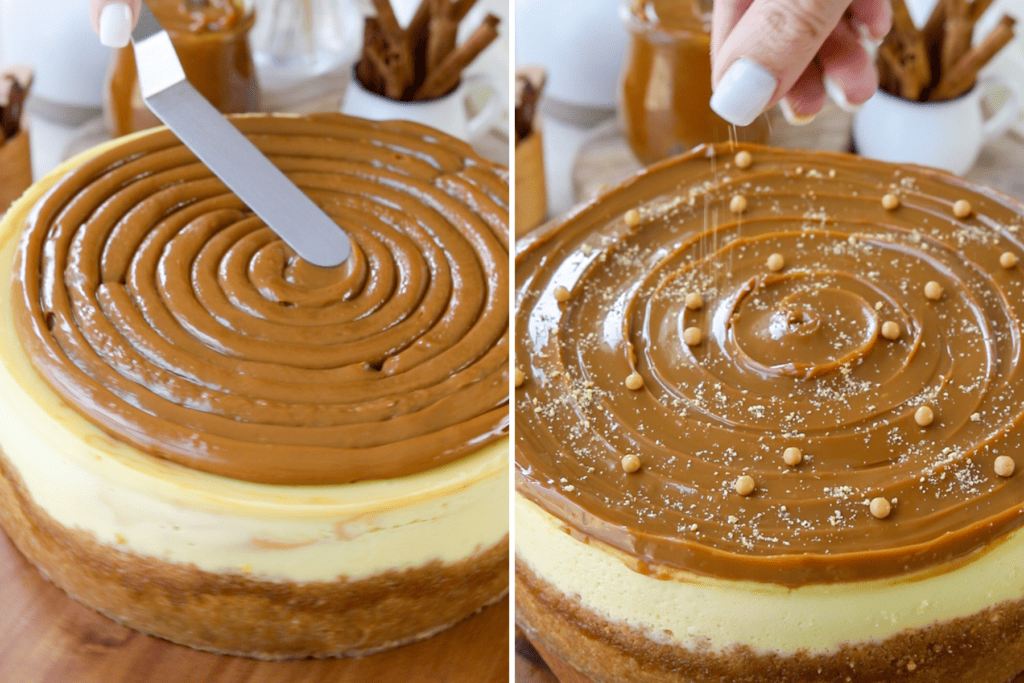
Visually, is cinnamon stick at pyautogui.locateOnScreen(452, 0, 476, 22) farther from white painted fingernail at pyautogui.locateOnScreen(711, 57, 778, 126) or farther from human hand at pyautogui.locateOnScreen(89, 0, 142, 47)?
white painted fingernail at pyautogui.locateOnScreen(711, 57, 778, 126)

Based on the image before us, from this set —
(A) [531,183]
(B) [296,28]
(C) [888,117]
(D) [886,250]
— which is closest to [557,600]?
(D) [886,250]

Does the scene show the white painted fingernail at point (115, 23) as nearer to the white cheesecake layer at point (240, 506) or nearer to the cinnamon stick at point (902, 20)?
the white cheesecake layer at point (240, 506)

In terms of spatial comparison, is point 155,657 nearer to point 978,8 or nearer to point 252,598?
point 252,598

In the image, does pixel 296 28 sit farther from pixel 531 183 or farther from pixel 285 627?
pixel 285 627

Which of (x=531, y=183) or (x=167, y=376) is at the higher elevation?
(x=167, y=376)

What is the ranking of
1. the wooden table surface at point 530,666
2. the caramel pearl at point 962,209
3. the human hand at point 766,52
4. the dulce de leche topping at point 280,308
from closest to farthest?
the human hand at point 766,52, the dulce de leche topping at point 280,308, the wooden table surface at point 530,666, the caramel pearl at point 962,209

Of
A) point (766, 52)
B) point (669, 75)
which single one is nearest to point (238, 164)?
point (766, 52)

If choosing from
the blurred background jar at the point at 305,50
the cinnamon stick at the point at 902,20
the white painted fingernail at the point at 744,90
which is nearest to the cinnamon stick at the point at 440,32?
the blurred background jar at the point at 305,50
